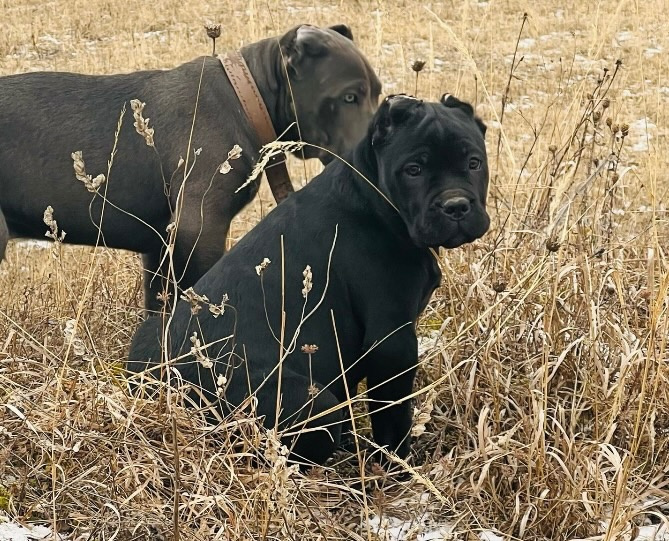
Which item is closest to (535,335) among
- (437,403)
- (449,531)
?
(437,403)

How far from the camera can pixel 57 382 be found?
3283 millimetres

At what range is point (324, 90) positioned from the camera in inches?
201

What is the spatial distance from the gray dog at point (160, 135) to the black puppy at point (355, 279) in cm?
119

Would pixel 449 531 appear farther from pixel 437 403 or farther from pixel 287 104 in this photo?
pixel 287 104

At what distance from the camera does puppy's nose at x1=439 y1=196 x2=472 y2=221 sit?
3463mm

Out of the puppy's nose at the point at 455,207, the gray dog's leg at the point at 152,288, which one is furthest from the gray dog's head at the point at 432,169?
the gray dog's leg at the point at 152,288

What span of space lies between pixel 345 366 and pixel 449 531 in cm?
81

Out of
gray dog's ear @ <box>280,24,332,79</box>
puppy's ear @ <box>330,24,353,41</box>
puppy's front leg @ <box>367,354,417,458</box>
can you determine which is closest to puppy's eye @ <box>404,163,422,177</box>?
puppy's front leg @ <box>367,354,417,458</box>

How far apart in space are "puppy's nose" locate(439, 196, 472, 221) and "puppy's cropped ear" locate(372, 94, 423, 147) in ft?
1.22

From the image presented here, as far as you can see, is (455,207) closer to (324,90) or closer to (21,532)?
(21,532)

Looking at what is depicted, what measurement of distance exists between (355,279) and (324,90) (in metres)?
1.67

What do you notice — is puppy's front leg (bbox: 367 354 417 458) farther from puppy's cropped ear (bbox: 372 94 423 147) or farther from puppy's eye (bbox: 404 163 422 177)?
puppy's cropped ear (bbox: 372 94 423 147)

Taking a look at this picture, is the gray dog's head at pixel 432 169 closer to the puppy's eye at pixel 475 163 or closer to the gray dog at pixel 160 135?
the puppy's eye at pixel 475 163

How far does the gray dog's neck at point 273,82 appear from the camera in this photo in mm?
5203
